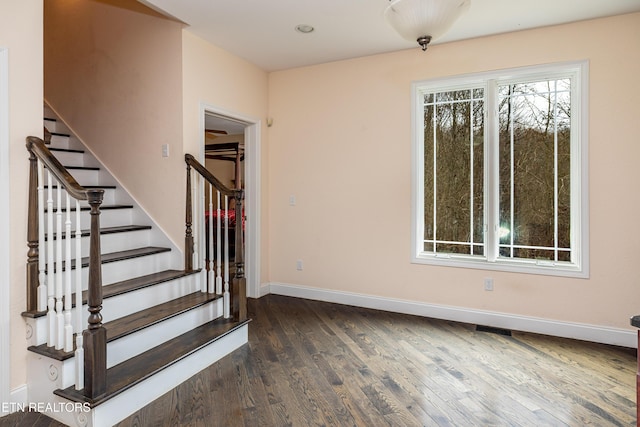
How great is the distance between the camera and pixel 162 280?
9.62 ft

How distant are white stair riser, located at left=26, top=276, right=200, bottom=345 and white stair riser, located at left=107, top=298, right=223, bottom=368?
25cm

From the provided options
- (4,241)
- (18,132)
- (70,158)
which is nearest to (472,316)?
(4,241)

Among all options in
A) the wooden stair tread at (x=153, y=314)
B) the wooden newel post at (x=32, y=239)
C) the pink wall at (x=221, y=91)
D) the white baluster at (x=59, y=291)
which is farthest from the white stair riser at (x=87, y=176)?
the white baluster at (x=59, y=291)

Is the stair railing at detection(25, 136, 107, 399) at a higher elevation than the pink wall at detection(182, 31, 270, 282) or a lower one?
lower

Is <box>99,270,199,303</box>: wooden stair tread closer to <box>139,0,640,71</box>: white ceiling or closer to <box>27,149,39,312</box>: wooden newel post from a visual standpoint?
<box>27,149,39,312</box>: wooden newel post

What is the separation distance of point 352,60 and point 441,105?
3.55ft

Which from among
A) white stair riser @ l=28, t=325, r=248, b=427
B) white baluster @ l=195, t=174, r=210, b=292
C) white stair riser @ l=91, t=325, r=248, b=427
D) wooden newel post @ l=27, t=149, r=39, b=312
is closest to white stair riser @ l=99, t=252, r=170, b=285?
white baluster @ l=195, t=174, r=210, b=292

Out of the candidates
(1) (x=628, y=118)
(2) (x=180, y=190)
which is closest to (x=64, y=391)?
(2) (x=180, y=190)

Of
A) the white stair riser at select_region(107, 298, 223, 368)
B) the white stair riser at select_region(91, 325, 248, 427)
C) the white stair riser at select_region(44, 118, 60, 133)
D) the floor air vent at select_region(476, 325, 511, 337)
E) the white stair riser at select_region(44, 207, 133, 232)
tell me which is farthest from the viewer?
the white stair riser at select_region(44, 118, 60, 133)

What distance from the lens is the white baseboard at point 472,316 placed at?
10.3 feet

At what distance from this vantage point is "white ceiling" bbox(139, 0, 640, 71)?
9.45 ft

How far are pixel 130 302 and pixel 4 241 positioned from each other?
85cm

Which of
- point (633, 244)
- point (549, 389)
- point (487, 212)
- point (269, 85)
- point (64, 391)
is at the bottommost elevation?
point (549, 389)

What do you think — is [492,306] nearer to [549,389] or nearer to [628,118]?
[549,389]
